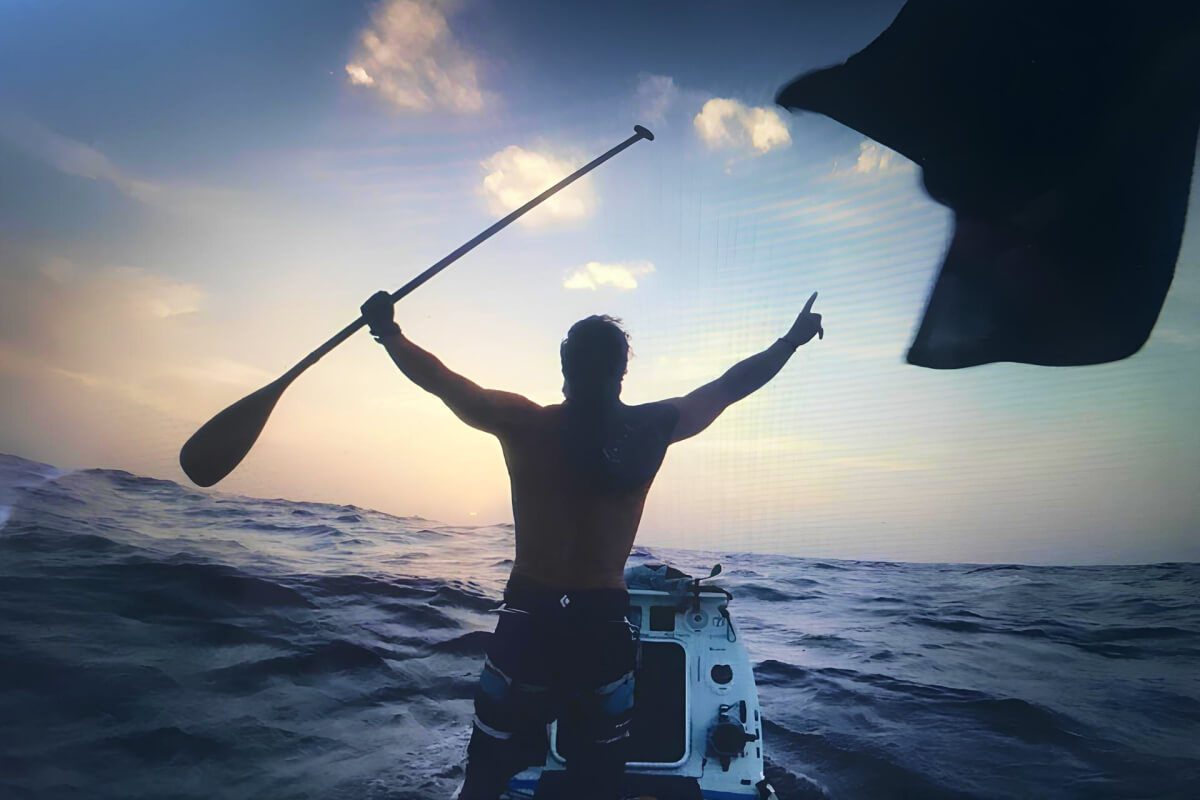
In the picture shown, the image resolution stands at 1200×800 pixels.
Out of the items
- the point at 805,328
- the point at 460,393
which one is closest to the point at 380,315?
the point at 460,393

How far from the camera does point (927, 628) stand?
12.6m

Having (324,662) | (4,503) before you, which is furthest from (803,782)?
(4,503)

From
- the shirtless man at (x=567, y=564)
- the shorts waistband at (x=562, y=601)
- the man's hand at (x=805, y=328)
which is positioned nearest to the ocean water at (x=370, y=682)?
the shirtless man at (x=567, y=564)

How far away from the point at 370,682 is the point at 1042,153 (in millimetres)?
9322

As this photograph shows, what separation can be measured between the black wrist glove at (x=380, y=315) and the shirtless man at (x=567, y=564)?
75mm

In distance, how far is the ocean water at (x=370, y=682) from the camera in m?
4.76

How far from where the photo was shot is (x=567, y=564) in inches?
88.3

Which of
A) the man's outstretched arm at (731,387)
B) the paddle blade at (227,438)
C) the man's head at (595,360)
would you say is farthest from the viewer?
the paddle blade at (227,438)

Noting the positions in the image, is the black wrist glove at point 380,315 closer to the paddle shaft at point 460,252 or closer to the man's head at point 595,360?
the paddle shaft at point 460,252

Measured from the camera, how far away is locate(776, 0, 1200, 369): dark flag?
16.7 ft

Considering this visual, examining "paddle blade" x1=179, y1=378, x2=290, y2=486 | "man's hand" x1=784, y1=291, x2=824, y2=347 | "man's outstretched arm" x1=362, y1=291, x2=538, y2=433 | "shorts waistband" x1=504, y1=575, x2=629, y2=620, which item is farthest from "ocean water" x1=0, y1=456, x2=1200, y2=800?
"man's hand" x1=784, y1=291, x2=824, y2=347

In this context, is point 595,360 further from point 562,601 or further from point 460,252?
point 460,252

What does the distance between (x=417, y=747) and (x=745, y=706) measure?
336 cm

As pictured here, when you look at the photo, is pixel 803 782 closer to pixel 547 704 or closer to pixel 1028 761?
pixel 1028 761
